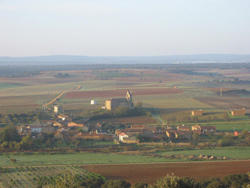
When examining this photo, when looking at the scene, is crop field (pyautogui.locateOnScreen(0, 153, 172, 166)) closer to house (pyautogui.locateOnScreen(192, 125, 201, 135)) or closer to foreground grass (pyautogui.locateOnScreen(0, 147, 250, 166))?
foreground grass (pyautogui.locateOnScreen(0, 147, 250, 166))

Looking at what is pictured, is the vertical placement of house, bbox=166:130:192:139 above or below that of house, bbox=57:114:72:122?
below

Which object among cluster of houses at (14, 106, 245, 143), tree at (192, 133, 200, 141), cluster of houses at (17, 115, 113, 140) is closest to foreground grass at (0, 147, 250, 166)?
tree at (192, 133, 200, 141)

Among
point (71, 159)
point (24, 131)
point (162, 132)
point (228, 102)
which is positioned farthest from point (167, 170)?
point (228, 102)

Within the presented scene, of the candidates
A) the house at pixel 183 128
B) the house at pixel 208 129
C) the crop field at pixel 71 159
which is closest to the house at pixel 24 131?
the crop field at pixel 71 159

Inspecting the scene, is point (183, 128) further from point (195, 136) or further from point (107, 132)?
point (107, 132)

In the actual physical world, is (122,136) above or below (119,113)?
below

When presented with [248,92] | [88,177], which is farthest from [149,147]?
[248,92]
